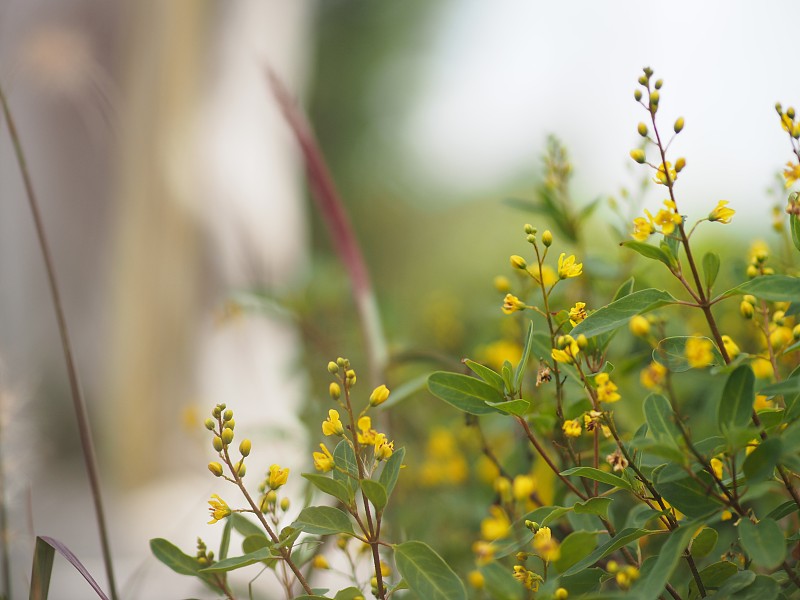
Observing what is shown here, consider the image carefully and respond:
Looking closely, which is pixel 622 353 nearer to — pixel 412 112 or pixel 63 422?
pixel 63 422

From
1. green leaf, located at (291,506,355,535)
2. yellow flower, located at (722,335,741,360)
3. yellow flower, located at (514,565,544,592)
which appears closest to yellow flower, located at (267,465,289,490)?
green leaf, located at (291,506,355,535)

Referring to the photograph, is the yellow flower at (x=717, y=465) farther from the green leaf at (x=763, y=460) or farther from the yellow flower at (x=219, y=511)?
the yellow flower at (x=219, y=511)

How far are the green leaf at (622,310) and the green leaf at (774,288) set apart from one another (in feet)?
0.12

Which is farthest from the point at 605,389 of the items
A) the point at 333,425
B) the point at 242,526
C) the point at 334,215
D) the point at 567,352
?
the point at 334,215

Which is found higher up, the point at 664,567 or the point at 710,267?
the point at 710,267

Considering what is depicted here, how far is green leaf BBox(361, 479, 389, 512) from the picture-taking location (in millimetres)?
316

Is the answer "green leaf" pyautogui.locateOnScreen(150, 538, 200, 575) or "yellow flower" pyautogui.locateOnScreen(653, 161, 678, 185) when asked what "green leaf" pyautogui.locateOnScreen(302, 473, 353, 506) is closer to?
"green leaf" pyautogui.locateOnScreen(150, 538, 200, 575)

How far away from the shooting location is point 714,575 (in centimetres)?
36

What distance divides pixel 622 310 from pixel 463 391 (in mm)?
90

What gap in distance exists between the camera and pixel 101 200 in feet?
5.50

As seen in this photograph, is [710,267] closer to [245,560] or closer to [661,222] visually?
[661,222]

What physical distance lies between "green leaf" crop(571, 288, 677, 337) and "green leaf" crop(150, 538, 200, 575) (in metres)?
0.23

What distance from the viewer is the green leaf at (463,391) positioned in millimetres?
362

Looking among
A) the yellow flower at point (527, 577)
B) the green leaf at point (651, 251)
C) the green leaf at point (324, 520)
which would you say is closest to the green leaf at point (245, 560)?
the green leaf at point (324, 520)
